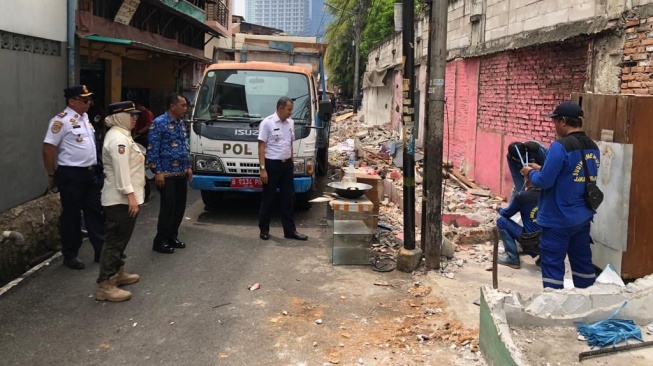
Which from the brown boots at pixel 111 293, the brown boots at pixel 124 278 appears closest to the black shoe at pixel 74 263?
the brown boots at pixel 124 278

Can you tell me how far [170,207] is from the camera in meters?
6.55

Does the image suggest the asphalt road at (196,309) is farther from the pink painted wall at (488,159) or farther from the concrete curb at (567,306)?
the pink painted wall at (488,159)

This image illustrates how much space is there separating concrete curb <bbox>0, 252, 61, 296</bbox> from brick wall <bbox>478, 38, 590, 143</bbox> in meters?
6.98

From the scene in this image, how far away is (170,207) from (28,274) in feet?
5.32

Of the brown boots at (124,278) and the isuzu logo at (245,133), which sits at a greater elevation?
the isuzu logo at (245,133)

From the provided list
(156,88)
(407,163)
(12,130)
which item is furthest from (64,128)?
(156,88)

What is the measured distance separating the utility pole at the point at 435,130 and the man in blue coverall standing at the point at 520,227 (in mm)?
863

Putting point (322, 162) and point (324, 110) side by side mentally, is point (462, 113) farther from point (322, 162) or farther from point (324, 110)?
point (324, 110)

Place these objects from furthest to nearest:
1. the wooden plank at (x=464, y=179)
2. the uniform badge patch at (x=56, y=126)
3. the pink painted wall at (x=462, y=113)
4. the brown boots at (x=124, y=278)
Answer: the pink painted wall at (x=462, y=113), the wooden plank at (x=464, y=179), the uniform badge patch at (x=56, y=126), the brown boots at (x=124, y=278)

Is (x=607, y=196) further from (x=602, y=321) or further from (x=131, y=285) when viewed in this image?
(x=131, y=285)

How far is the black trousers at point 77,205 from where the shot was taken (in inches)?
227

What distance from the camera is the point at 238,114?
8.34 meters

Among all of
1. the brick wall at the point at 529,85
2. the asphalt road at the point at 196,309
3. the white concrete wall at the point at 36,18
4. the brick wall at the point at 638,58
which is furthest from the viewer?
the brick wall at the point at 529,85

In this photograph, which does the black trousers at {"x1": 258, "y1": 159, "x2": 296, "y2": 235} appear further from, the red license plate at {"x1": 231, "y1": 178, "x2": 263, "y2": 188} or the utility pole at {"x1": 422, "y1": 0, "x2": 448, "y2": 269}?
the utility pole at {"x1": 422, "y1": 0, "x2": 448, "y2": 269}
